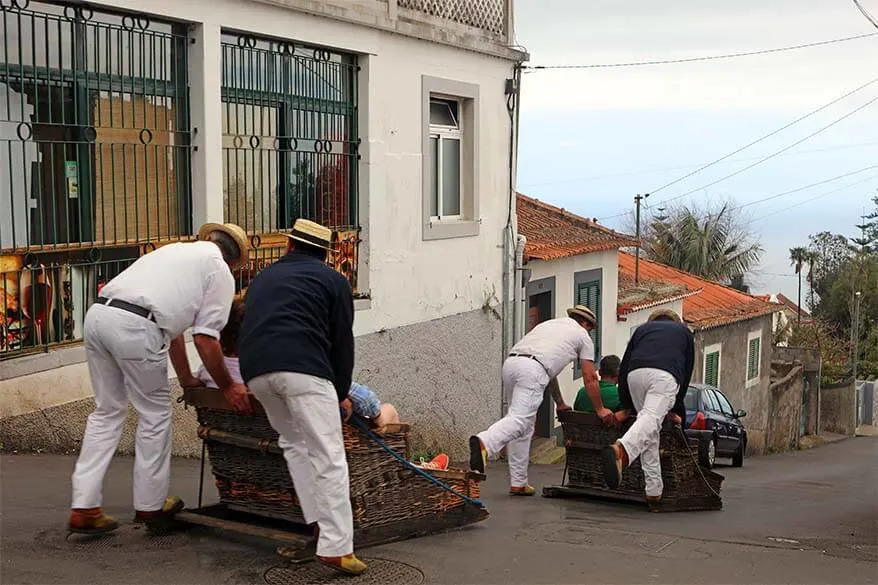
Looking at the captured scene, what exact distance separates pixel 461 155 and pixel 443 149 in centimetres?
49

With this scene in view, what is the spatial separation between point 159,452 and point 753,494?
887cm

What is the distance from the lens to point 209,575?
6082 mm

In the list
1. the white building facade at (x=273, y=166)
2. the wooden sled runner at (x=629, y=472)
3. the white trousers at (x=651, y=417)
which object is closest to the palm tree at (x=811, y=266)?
the white building facade at (x=273, y=166)

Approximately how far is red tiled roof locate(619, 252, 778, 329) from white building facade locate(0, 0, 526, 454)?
46.5ft

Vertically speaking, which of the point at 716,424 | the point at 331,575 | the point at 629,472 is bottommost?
the point at 716,424

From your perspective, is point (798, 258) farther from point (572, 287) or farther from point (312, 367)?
point (312, 367)

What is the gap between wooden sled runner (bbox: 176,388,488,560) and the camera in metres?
6.62

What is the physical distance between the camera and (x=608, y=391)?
36.2ft

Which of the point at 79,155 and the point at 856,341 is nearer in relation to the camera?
the point at 79,155

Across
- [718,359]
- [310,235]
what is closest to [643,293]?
[718,359]

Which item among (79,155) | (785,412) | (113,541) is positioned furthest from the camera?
(785,412)

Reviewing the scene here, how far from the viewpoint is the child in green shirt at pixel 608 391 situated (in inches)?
432

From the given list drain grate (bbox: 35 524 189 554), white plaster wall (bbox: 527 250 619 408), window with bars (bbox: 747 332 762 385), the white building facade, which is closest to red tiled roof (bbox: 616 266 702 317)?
white plaster wall (bbox: 527 250 619 408)

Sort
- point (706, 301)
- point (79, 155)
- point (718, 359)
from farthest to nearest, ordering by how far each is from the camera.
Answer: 1. point (706, 301)
2. point (718, 359)
3. point (79, 155)
